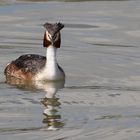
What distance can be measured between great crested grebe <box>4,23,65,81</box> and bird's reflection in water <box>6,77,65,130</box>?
0.48 ft

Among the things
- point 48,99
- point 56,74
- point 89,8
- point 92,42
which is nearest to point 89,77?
point 56,74

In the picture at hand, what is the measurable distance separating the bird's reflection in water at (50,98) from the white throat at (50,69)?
0.40 ft

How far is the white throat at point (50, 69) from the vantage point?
1572 centimetres

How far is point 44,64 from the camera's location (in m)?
16.2

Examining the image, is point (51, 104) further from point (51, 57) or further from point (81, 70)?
point (81, 70)

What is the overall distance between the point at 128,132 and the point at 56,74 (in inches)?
153

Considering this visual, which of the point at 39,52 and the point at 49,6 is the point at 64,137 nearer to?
the point at 39,52

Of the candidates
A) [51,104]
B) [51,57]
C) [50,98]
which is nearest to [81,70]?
[51,57]

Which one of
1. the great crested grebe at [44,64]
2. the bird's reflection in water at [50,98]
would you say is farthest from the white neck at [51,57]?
the bird's reflection in water at [50,98]

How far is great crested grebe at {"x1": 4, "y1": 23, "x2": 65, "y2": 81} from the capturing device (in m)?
15.7

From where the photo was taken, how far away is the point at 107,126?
1225 centimetres

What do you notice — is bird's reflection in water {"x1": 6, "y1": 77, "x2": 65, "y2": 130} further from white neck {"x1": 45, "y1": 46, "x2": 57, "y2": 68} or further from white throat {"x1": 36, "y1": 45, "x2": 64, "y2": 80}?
white neck {"x1": 45, "y1": 46, "x2": 57, "y2": 68}

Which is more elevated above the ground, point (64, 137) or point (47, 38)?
point (47, 38)

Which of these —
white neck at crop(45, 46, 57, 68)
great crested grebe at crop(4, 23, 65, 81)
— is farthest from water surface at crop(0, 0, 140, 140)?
white neck at crop(45, 46, 57, 68)
